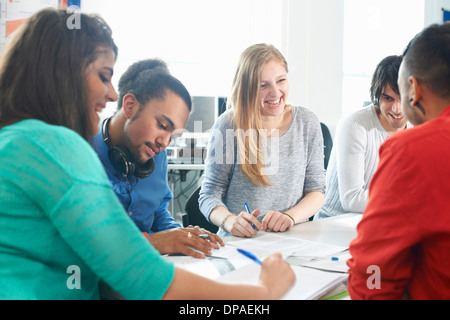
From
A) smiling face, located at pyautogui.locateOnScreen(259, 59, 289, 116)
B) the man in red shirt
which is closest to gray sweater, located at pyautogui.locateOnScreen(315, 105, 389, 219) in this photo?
smiling face, located at pyautogui.locateOnScreen(259, 59, 289, 116)

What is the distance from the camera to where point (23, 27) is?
732 mm

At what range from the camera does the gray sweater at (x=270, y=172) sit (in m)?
1.61

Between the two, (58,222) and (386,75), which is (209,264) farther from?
(386,75)

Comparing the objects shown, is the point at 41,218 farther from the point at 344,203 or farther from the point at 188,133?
the point at 188,133

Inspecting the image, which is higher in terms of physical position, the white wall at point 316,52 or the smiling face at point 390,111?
the white wall at point 316,52

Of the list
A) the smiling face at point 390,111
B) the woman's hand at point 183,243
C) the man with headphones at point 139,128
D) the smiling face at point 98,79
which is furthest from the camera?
the smiling face at point 390,111

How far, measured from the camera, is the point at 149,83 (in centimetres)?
124

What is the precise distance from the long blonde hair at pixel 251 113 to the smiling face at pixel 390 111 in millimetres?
517

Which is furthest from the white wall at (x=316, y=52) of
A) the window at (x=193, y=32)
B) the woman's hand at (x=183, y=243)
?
the woman's hand at (x=183, y=243)

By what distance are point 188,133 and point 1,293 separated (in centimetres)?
250

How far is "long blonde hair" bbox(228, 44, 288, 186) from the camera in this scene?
1.60 meters

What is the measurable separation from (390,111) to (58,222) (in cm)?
157

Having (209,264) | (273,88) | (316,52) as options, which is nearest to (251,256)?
(209,264)

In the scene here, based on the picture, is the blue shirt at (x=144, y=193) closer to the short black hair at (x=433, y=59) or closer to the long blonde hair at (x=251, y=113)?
the long blonde hair at (x=251, y=113)
